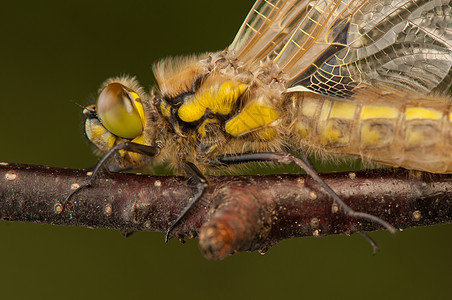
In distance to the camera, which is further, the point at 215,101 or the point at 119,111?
the point at 215,101

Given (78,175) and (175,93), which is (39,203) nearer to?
(78,175)

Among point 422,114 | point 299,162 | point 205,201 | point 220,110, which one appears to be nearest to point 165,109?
point 220,110

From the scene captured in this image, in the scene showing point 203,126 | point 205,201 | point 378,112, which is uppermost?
point 378,112

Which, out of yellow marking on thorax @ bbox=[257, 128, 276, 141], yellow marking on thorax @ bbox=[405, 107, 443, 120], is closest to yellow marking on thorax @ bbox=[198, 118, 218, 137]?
yellow marking on thorax @ bbox=[257, 128, 276, 141]

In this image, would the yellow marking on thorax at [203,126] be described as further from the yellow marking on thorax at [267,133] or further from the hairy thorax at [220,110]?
the yellow marking on thorax at [267,133]

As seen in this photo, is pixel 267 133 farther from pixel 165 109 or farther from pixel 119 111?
pixel 119 111
